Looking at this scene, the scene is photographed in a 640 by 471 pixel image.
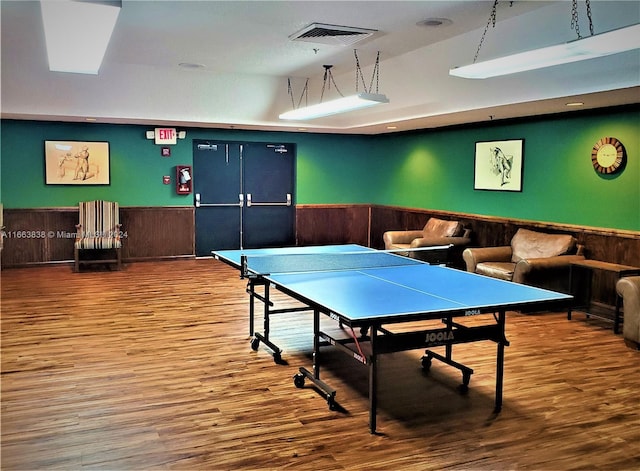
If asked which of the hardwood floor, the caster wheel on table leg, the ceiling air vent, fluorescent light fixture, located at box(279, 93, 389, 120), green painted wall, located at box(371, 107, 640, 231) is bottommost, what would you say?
the hardwood floor

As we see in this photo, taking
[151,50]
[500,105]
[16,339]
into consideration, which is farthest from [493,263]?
[16,339]

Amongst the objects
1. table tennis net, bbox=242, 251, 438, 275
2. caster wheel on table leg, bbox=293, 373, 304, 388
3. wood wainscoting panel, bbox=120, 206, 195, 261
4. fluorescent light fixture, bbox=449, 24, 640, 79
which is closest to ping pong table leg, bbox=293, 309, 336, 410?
caster wheel on table leg, bbox=293, 373, 304, 388

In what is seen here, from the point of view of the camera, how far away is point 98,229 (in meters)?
9.23

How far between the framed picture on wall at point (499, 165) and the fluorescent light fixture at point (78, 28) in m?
5.33

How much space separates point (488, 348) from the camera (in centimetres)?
532

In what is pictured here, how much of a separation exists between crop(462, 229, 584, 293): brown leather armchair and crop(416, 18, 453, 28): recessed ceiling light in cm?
275

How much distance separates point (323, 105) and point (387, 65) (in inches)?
40.4

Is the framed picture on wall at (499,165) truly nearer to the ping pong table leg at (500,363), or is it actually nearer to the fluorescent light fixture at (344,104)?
the fluorescent light fixture at (344,104)

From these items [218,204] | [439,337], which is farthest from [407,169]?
[439,337]

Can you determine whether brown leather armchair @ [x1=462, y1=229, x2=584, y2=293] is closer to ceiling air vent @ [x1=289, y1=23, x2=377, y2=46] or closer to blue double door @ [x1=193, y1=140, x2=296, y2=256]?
ceiling air vent @ [x1=289, y1=23, x2=377, y2=46]

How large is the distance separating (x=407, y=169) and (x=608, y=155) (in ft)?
13.9

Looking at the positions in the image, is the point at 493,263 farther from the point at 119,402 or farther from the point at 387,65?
the point at 119,402

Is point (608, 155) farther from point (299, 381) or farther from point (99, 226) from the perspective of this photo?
point (99, 226)

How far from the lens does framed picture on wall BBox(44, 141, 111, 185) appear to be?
9.33 metres
